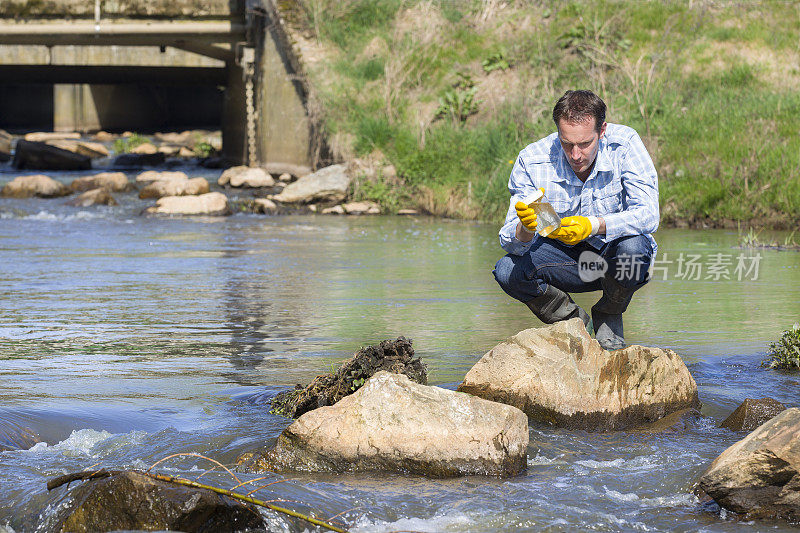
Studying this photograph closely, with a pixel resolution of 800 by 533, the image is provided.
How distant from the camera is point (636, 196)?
571 cm

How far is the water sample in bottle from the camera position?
5453 millimetres

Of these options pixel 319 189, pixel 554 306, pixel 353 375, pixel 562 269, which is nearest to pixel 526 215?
pixel 562 269

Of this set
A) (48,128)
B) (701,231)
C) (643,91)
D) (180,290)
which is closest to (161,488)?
(180,290)

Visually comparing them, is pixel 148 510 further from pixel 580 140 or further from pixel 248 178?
pixel 248 178

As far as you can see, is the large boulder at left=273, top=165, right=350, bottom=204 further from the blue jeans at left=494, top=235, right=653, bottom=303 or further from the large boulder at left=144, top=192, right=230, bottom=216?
the blue jeans at left=494, top=235, right=653, bottom=303

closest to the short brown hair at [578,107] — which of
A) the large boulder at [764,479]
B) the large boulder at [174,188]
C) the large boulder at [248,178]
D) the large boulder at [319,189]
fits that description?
the large boulder at [764,479]

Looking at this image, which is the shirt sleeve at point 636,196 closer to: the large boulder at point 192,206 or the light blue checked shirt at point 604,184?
the light blue checked shirt at point 604,184

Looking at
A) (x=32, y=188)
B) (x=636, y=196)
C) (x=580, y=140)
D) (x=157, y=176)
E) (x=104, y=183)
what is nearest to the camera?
(x=580, y=140)

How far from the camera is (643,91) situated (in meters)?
18.4

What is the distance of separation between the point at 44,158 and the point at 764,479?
27.7 metres

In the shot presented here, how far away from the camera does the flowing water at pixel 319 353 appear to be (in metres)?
4.05

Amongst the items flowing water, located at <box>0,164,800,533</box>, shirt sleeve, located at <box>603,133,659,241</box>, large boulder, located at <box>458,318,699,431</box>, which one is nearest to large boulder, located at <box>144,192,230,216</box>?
flowing water, located at <box>0,164,800,533</box>

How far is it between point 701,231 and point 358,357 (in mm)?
11776

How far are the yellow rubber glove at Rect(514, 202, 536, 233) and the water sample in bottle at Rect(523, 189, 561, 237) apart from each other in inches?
2.3
